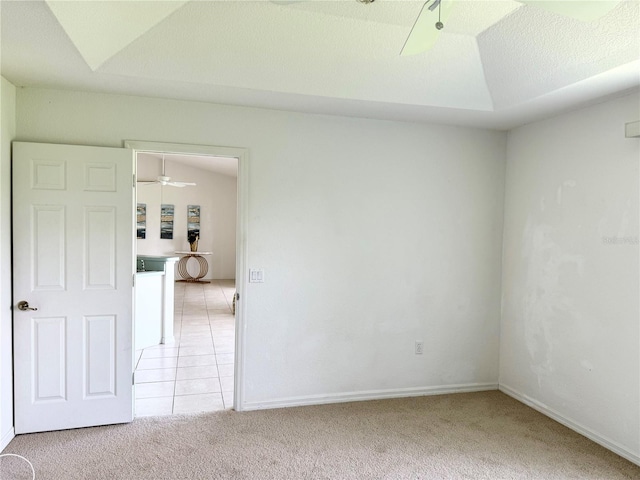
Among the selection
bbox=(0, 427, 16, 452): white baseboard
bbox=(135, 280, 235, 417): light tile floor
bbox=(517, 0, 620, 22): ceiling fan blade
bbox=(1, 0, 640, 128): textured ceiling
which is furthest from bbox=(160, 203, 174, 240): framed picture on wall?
bbox=(517, 0, 620, 22): ceiling fan blade

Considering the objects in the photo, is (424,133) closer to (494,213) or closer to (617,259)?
(494,213)

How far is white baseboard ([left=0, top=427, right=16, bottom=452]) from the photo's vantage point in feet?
8.64

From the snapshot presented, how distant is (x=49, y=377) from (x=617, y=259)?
4004 millimetres

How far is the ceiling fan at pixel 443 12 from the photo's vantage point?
1226 millimetres

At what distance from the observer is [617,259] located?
9.23 ft

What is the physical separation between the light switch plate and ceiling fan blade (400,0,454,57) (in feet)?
6.92

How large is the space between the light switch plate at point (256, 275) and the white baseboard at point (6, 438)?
1867 mm

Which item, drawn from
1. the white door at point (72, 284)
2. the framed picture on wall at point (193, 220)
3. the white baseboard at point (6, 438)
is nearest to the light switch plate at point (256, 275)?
the white door at point (72, 284)

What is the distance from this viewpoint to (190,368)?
4.28m

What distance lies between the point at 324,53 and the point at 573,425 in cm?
324

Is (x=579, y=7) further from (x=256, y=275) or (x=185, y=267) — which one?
(x=185, y=267)

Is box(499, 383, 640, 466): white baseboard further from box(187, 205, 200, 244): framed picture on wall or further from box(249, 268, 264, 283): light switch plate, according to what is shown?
box(187, 205, 200, 244): framed picture on wall

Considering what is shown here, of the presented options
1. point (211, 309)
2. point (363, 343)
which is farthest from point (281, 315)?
point (211, 309)

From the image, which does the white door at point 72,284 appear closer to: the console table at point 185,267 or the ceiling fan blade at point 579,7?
the ceiling fan blade at point 579,7
